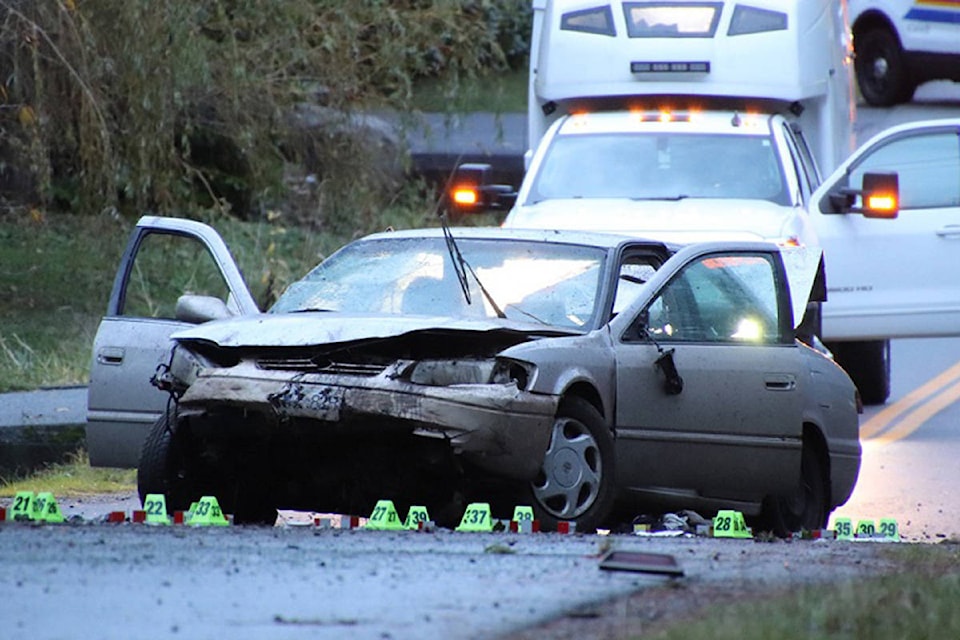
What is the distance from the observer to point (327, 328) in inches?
324

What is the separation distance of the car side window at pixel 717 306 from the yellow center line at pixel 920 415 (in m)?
4.04

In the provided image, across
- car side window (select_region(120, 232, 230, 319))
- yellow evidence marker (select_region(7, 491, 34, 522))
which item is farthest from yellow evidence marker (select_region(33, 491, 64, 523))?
car side window (select_region(120, 232, 230, 319))

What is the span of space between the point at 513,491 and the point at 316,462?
0.84 metres

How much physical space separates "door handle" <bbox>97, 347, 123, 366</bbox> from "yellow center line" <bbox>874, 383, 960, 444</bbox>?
19.5 feet

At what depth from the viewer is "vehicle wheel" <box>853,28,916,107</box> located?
26312mm

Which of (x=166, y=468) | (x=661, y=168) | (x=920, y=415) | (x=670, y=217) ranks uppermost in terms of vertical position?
(x=661, y=168)

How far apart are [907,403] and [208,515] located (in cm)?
825

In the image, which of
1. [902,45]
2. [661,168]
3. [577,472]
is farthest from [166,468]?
[902,45]

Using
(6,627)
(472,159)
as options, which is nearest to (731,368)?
(6,627)

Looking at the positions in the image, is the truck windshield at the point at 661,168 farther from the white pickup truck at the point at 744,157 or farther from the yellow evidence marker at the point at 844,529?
the yellow evidence marker at the point at 844,529

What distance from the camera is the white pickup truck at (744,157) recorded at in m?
Result: 13.9

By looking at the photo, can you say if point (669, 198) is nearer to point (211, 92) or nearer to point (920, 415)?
point (920, 415)

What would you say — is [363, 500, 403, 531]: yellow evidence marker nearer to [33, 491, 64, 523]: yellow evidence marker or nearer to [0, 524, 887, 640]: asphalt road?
[0, 524, 887, 640]: asphalt road

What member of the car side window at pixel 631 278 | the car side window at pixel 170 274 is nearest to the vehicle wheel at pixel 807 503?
the car side window at pixel 631 278
